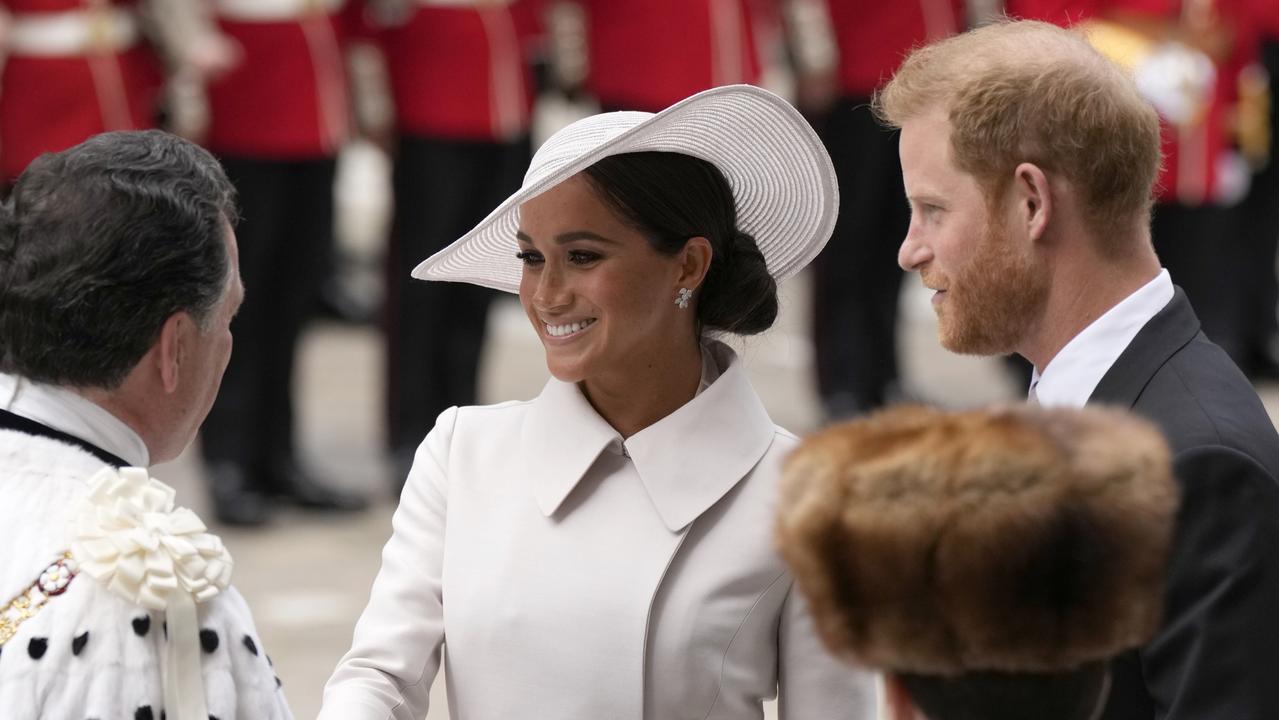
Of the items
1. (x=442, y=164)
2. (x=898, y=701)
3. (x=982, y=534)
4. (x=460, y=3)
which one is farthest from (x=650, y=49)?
(x=982, y=534)

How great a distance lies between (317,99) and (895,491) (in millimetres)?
4452

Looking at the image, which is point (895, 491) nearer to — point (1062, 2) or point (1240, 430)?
point (1240, 430)

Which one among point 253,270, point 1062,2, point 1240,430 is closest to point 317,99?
point 253,270

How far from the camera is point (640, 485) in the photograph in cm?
234

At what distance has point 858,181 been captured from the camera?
658cm

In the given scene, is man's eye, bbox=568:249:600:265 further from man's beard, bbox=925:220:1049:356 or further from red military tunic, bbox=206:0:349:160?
red military tunic, bbox=206:0:349:160

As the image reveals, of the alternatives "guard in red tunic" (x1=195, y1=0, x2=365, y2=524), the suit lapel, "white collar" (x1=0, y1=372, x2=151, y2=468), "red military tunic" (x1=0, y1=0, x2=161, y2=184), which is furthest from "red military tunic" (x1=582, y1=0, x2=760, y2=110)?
"white collar" (x1=0, y1=372, x2=151, y2=468)

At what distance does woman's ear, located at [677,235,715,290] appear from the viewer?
2.42 meters

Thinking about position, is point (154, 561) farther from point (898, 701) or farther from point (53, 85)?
point (53, 85)

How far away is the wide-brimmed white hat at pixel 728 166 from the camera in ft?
7.50

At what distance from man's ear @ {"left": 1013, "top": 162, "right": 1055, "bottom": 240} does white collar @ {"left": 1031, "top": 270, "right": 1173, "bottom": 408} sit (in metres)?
0.12

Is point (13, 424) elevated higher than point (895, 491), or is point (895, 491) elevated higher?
point (895, 491)

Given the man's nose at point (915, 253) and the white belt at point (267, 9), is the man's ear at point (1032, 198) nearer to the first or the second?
the man's nose at point (915, 253)

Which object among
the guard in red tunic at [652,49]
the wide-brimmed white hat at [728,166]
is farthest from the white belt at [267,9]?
the wide-brimmed white hat at [728,166]
